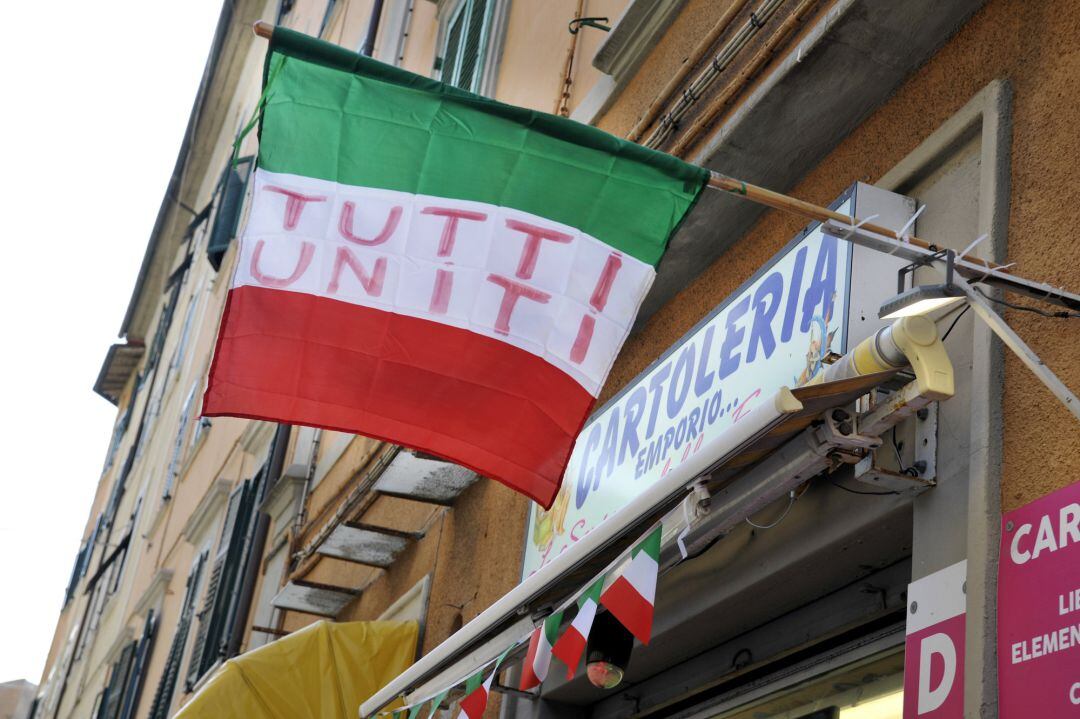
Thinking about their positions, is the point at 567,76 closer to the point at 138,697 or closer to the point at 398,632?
the point at 398,632

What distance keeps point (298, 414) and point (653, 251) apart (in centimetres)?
136

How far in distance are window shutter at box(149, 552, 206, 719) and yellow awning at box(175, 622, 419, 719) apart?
291 inches

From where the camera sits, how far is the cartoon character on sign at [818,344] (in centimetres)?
421

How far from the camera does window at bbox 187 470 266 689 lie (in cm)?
1261

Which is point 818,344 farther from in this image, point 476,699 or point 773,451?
point 476,699

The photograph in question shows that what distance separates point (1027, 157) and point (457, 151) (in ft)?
5.42

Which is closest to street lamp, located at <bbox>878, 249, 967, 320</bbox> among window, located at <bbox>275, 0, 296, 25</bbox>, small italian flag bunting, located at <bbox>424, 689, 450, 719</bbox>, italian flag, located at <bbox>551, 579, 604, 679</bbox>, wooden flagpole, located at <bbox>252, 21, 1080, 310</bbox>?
wooden flagpole, located at <bbox>252, 21, 1080, 310</bbox>

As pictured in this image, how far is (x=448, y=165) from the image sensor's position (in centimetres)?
425

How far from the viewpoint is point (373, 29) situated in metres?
13.3

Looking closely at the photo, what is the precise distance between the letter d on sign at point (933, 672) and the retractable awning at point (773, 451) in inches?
22.4

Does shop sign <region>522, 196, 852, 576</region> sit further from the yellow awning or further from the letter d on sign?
the yellow awning

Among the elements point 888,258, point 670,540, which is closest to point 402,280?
point 670,540

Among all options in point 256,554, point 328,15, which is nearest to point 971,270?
point 256,554

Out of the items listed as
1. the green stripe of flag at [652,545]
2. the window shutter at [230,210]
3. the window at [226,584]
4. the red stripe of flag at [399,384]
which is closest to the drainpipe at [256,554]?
the window at [226,584]
